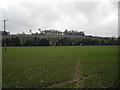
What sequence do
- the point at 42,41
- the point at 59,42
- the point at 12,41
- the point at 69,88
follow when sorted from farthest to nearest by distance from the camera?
the point at 59,42 → the point at 42,41 → the point at 12,41 → the point at 69,88

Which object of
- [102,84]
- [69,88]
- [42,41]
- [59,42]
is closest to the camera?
[69,88]

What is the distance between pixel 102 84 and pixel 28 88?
5748 mm

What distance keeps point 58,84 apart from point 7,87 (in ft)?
12.8

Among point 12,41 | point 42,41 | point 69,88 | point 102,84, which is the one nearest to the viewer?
point 69,88

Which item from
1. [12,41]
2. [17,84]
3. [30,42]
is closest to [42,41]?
[30,42]

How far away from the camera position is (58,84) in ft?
31.6

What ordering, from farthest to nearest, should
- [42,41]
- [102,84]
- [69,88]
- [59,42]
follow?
[59,42], [42,41], [102,84], [69,88]

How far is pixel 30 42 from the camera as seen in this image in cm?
12438

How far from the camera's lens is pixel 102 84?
31.2 ft

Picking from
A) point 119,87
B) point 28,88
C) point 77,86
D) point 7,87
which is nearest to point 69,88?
point 77,86

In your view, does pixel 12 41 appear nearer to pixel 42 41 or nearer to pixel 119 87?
pixel 42 41

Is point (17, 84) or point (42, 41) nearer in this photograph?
point (17, 84)

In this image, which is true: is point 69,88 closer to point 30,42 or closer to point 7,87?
point 7,87

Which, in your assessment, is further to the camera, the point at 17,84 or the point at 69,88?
the point at 17,84
